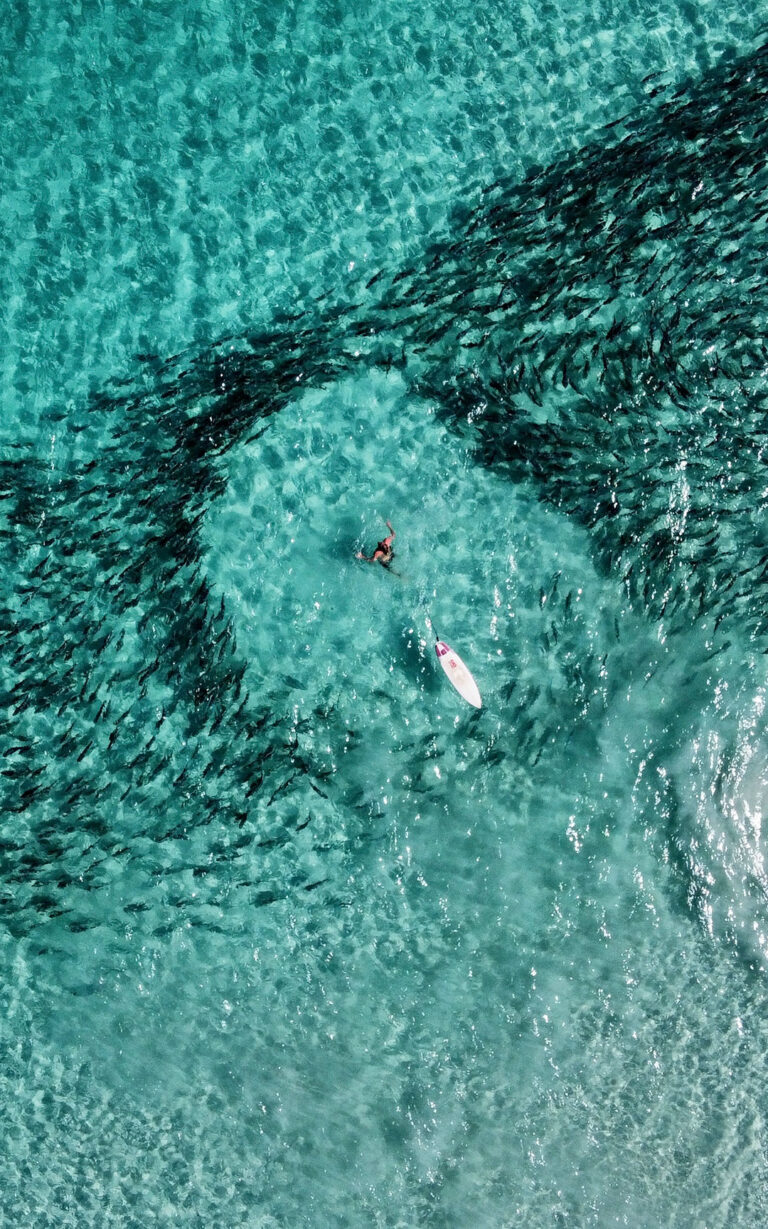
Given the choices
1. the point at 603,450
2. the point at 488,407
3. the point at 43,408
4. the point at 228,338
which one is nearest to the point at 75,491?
the point at 43,408

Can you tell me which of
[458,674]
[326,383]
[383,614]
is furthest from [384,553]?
[326,383]

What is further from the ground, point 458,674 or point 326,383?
point 326,383

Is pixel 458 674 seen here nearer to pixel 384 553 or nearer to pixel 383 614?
pixel 383 614

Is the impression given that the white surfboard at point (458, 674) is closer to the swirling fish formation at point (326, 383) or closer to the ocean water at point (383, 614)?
the ocean water at point (383, 614)

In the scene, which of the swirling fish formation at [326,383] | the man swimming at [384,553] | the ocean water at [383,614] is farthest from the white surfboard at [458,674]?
the swirling fish formation at [326,383]

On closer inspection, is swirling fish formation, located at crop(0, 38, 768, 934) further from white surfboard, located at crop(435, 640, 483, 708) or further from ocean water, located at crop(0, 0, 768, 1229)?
white surfboard, located at crop(435, 640, 483, 708)

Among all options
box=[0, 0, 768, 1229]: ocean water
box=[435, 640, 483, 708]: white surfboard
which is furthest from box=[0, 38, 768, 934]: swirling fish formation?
box=[435, 640, 483, 708]: white surfboard
